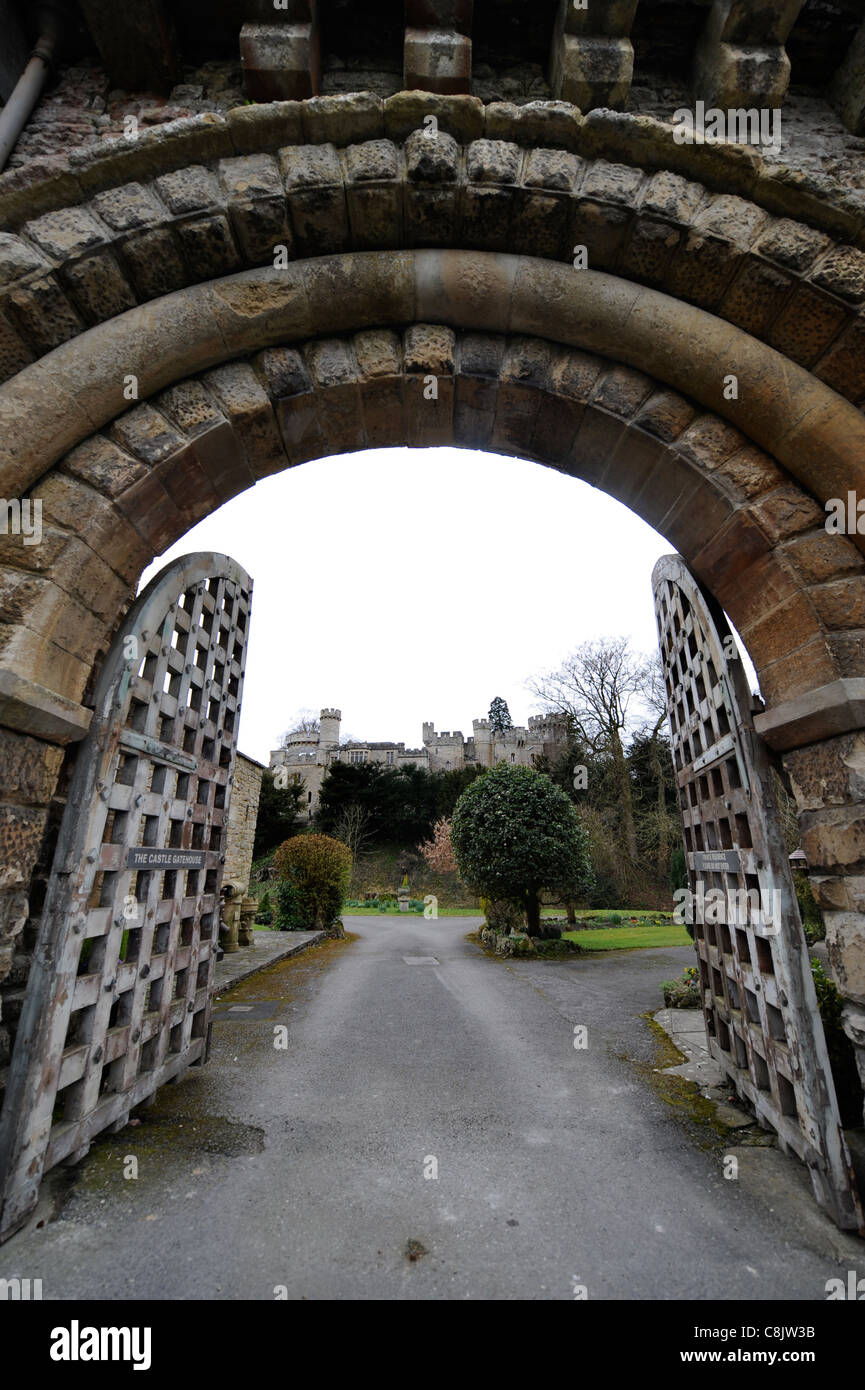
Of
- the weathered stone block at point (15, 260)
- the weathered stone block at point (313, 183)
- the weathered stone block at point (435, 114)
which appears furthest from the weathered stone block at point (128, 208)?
the weathered stone block at point (435, 114)

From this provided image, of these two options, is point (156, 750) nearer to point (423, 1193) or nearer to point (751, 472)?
point (423, 1193)

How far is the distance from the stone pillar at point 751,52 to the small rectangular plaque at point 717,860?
355 centimetres

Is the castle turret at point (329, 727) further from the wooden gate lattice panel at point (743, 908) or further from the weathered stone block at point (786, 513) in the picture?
the weathered stone block at point (786, 513)

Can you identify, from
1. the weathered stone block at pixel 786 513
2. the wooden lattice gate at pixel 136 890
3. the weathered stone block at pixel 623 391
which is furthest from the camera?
the weathered stone block at pixel 623 391

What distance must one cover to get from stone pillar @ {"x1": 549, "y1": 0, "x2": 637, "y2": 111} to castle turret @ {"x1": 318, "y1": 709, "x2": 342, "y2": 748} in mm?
46364

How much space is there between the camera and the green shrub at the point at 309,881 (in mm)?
13344

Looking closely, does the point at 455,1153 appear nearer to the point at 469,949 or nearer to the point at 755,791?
the point at 755,791

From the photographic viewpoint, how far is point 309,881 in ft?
44.0

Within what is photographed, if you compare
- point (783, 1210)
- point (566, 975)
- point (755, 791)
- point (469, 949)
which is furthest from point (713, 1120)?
point (469, 949)

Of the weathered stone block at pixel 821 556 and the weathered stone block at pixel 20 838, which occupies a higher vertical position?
the weathered stone block at pixel 821 556

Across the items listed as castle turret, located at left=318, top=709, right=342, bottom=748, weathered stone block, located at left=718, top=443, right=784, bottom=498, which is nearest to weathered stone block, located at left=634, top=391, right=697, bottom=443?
weathered stone block, located at left=718, top=443, right=784, bottom=498
